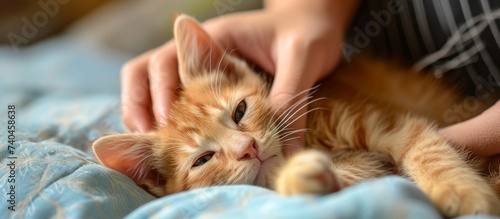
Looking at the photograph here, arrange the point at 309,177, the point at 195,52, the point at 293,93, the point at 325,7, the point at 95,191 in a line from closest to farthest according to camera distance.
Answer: the point at 309,177
the point at 95,191
the point at 293,93
the point at 195,52
the point at 325,7

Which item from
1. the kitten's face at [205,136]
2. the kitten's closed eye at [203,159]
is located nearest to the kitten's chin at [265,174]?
the kitten's face at [205,136]

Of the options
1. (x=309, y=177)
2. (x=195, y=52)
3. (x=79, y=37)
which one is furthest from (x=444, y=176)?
(x=79, y=37)

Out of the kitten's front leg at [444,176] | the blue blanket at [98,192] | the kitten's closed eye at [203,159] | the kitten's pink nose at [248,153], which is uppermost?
the blue blanket at [98,192]

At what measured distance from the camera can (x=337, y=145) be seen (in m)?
1.25

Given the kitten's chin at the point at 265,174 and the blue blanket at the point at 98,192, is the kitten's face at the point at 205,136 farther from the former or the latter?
the blue blanket at the point at 98,192

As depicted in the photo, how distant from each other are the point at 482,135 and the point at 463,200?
312 millimetres

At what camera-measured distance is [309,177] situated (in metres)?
0.73

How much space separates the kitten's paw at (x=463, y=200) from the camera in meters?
0.81

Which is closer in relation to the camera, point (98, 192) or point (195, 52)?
point (98, 192)

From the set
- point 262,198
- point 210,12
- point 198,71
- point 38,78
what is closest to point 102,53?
point 38,78

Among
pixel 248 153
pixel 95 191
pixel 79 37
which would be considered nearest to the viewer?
pixel 95 191

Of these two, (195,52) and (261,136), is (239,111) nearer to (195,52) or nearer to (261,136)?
(261,136)

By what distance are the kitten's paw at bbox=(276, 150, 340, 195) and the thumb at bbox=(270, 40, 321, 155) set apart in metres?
0.34

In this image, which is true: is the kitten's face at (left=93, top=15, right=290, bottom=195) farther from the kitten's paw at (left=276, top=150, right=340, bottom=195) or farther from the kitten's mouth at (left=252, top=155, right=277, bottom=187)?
the kitten's paw at (left=276, top=150, right=340, bottom=195)
